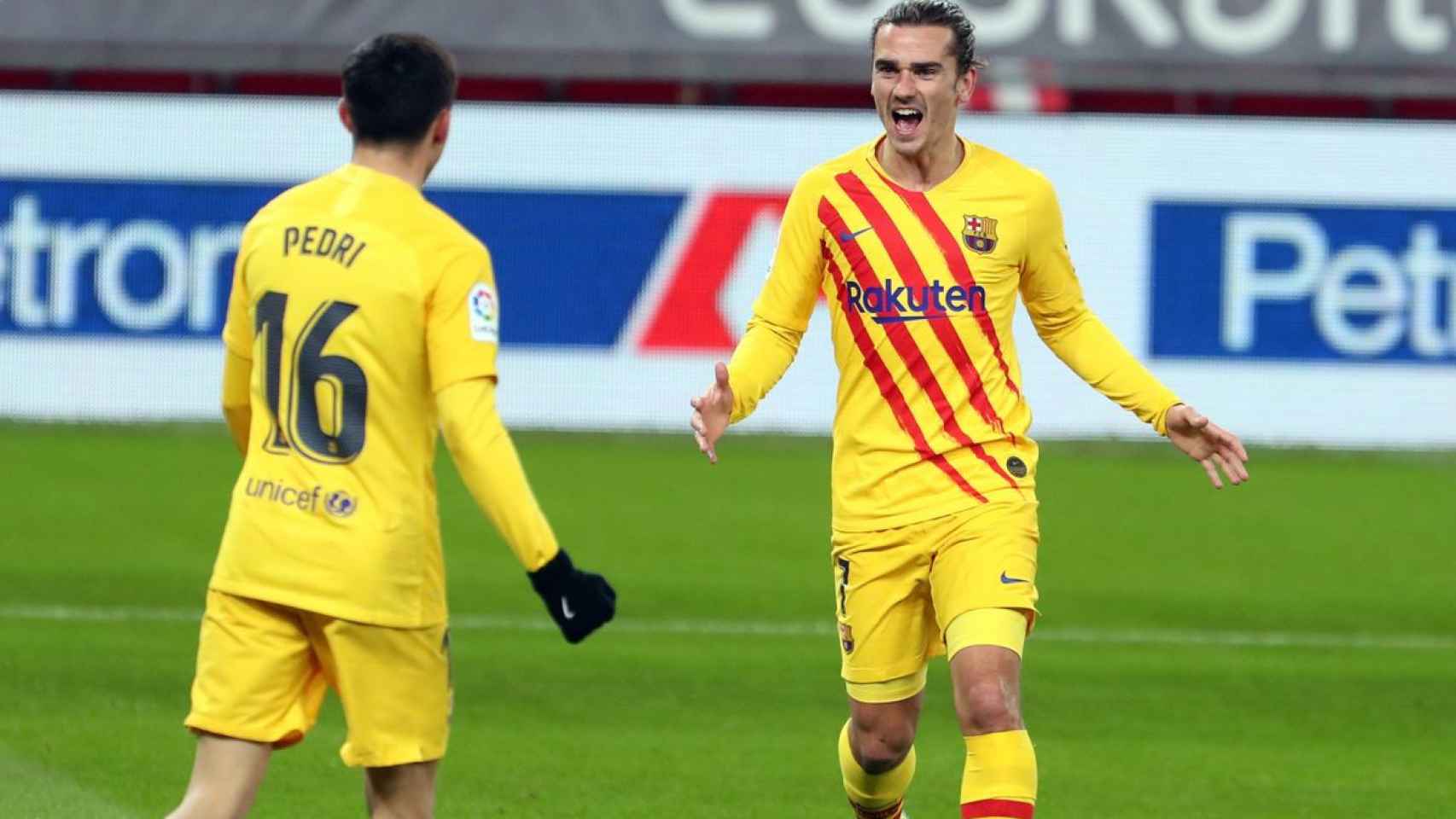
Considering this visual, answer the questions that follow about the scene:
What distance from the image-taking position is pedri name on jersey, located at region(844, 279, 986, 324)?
565 centimetres

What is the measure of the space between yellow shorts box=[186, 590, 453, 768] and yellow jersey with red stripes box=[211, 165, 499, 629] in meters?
0.04

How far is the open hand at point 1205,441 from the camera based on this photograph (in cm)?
570

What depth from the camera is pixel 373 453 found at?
4.48 m

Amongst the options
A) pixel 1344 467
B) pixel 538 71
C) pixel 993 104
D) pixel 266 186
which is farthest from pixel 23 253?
pixel 1344 467

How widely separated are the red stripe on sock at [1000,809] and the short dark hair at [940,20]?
168 centimetres

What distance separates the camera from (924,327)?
5.63 m

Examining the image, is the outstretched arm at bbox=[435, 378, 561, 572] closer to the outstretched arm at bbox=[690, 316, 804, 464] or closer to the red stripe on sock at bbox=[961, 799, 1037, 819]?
the outstretched arm at bbox=[690, 316, 804, 464]

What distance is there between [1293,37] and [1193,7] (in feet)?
2.36

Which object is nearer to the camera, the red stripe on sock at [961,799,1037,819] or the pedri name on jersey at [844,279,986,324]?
the red stripe on sock at [961,799,1037,819]

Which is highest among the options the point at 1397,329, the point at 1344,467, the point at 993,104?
the point at 993,104

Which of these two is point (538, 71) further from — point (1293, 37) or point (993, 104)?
point (1293, 37)

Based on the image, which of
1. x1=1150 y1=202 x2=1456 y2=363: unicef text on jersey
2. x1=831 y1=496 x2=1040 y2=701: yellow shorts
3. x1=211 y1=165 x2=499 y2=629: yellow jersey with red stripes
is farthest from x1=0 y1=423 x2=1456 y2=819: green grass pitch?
x1=211 y1=165 x2=499 y2=629: yellow jersey with red stripes

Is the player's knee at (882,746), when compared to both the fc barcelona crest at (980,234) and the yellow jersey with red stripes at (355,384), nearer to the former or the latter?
the fc barcelona crest at (980,234)

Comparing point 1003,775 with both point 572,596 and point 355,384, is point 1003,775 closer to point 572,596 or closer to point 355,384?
point 572,596
